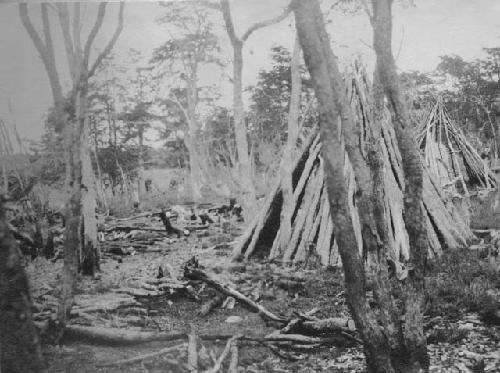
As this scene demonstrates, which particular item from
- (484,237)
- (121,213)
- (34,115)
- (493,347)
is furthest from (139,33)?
(121,213)

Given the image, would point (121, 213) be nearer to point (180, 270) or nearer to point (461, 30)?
point (180, 270)

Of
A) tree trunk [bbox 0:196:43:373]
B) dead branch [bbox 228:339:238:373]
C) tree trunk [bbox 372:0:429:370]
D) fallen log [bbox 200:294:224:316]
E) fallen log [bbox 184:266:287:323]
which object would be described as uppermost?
tree trunk [bbox 372:0:429:370]

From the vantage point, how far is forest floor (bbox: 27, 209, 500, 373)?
2445 millimetres

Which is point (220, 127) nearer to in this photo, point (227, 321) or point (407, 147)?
point (227, 321)

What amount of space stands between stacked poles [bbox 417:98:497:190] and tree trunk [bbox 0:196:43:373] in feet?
24.1

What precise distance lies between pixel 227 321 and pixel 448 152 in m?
6.86

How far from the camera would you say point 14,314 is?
1.67 metres

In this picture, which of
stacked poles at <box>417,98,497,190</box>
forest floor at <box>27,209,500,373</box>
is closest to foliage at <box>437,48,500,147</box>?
stacked poles at <box>417,98,497,190</box>

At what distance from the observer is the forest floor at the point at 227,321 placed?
2445mm

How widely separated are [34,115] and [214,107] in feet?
37.7

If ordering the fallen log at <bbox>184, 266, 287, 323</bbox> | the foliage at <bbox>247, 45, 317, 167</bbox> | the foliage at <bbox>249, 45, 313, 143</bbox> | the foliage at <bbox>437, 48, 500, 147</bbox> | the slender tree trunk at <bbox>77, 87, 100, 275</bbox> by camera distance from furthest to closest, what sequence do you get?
the foliage at <bbox>247, 45, 317, 167</bbox> → the foliage at <bbox>249, 45, 313, 143</bbox> → the foliage at <bbox>437, 48, 500, 147</bbox> → the slender tree trunk at <bbox>77, 87, 100, 275</bbox> → the fallen log at <bbox>184, 266, 287, 323</bbox>

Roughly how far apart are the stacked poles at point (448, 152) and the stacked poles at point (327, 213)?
253cm

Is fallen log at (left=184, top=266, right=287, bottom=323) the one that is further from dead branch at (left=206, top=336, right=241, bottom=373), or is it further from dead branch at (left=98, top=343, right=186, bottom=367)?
dead branch at (left=98, top=343, right=186, bottom=367)

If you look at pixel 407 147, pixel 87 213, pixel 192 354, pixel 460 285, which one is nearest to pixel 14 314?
pixel 192 354
